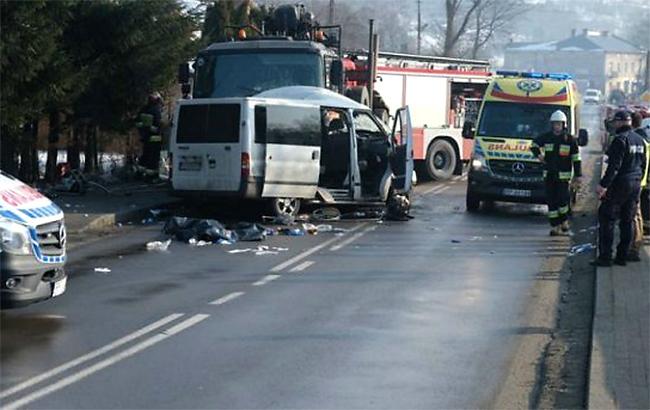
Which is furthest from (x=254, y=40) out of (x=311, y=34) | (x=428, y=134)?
(x=428, y=134)

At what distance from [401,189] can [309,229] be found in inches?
100

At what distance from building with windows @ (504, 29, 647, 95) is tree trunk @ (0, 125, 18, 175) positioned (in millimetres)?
126380

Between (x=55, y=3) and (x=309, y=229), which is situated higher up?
(x=55, y=3)

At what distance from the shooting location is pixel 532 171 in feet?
65.6

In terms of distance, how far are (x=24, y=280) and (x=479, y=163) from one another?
12.4 metres

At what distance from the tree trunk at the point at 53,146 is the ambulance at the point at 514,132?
7.90 m

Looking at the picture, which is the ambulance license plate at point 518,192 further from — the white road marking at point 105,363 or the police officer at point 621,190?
the white road marking at point 105,363

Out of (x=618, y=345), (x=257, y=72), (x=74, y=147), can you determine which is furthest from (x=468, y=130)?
(x=618, y=345)

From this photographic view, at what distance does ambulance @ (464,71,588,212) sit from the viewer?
20031 millimetres

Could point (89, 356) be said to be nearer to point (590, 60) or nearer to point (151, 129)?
point (151, 129)

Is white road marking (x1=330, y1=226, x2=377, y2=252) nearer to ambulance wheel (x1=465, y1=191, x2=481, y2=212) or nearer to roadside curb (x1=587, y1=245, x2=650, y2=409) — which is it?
ambulance wheel (x1=465, y1=191, x2=481, y2=212)

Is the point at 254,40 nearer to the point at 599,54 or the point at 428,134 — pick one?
the point at 428,134

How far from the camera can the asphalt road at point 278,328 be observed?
7.71m

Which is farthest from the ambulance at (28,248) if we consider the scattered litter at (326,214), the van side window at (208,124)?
the scattered litter at (326,214)
